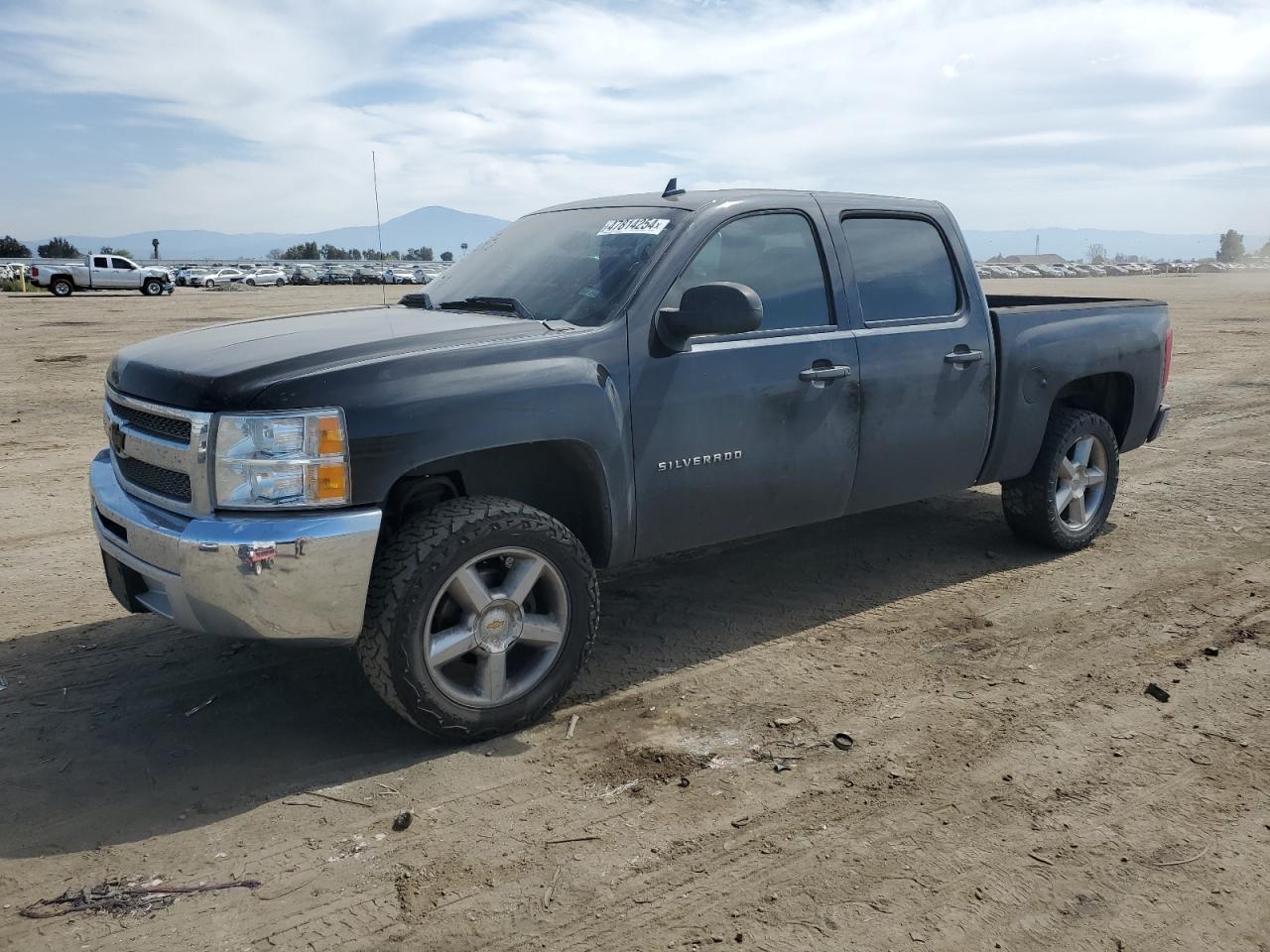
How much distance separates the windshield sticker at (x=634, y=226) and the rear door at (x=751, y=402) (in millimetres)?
154

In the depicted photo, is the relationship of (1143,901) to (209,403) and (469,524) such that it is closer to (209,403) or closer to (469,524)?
(469,524)

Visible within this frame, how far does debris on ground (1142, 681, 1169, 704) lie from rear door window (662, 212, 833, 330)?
1.97 metres

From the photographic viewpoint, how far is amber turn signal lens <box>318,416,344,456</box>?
3.24 meters

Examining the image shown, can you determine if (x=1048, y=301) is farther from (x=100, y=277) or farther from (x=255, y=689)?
(x=100, y=277)

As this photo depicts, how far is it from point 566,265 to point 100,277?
4195 cm

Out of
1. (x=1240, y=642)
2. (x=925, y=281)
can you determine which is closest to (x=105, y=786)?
(x=925, y=281)

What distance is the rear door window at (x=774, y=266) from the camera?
4.30m

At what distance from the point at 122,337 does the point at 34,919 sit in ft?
63.5

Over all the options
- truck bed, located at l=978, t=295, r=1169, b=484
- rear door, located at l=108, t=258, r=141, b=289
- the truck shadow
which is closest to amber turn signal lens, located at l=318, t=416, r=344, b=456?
the truck shadow

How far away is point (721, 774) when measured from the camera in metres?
3.43

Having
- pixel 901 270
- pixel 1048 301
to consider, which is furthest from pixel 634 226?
Answer: pixel 1048 301

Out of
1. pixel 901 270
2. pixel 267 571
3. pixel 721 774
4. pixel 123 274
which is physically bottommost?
pixel 721 774

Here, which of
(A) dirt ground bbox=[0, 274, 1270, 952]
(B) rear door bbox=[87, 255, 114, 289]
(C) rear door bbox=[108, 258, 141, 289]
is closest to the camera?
(A) dirt ground bbox=[0, 274, 1270, 952]

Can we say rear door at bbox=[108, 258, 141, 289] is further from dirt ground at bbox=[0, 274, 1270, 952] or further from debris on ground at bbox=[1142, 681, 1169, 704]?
debris on ground at bbox=[1142, 681, 1169, 704]
